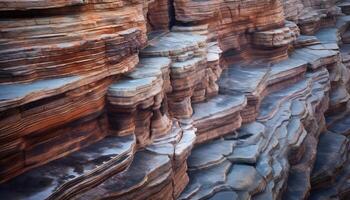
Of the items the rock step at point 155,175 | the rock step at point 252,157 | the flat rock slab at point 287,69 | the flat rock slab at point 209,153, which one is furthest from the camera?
the flat rock slab at point 287,69

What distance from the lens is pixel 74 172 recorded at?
5.57m

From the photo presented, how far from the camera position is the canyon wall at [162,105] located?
18.0 feet

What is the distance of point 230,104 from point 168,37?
2.00m

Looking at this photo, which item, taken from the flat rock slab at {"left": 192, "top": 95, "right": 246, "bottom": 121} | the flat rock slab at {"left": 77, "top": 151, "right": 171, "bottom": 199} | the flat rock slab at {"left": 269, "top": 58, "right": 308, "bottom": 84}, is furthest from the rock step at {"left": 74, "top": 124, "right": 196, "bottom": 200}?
the flat rock slab at {"left": 269, "top": 58, "right": 308, "bottom": 84}

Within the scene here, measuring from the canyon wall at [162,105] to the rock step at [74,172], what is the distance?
0.02 m

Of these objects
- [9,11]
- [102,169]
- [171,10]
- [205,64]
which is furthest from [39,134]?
[171,10]

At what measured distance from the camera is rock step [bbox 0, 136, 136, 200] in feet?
16.8

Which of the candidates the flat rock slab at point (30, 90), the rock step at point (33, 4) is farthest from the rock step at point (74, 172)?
the rock step at point (33, 4)

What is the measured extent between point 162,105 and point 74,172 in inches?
93.0

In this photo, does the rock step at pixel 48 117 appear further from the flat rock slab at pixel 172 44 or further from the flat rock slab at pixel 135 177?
the flat rock slab at pixel 172 44

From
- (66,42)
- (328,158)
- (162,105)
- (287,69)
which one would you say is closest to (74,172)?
(66,42)

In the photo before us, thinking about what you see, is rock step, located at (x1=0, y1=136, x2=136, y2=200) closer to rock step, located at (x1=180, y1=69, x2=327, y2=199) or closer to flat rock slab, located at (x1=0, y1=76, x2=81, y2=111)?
flat rock slab, located at (x1=0, y1=76, x2=81, y2=111)

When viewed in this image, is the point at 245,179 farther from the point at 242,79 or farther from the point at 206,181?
the point at 242,79

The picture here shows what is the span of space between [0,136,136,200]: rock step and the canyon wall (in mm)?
18
